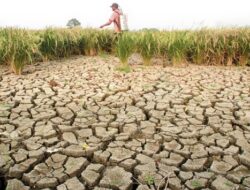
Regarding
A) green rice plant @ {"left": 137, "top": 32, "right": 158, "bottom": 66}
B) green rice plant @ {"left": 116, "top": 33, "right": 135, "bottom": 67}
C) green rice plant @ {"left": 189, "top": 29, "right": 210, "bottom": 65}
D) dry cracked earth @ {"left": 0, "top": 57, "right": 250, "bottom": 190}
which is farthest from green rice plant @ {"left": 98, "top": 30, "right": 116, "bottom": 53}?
dry cracked earth @ {"left": 0, "top": 57, "right": 250, "bottom": 190}

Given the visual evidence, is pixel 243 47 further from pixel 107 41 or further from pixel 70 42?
pixel 70 42

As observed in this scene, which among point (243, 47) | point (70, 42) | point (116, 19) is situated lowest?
point (243, 47)

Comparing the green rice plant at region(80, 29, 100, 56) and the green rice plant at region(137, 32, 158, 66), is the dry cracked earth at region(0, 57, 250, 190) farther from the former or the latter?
the green rice plant at region(80, 29, 100, 56)

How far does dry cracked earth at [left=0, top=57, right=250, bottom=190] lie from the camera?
2541mm

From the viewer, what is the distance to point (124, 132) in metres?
3.26

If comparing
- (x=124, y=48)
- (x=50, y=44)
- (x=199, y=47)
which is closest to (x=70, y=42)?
(x=50, y=44)

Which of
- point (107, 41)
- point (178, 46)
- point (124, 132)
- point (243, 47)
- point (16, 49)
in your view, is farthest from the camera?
point (107, 41)

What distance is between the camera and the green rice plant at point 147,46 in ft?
20.1

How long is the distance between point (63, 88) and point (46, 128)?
1381 mm

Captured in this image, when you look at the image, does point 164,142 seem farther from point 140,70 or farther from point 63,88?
point 140,70

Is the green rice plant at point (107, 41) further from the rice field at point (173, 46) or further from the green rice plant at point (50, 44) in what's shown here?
the green rice plant at point (50, 44)

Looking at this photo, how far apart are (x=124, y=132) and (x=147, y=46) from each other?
3.14 metres

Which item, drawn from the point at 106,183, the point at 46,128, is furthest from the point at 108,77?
the point at 106,183

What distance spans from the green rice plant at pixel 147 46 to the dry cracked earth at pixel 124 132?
3.25 feet
